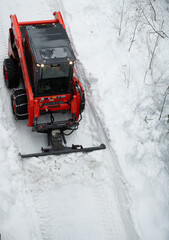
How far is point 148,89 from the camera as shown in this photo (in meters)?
9.77

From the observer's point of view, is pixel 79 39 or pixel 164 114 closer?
pixel 164 114

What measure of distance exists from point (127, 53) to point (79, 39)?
5.86 feet

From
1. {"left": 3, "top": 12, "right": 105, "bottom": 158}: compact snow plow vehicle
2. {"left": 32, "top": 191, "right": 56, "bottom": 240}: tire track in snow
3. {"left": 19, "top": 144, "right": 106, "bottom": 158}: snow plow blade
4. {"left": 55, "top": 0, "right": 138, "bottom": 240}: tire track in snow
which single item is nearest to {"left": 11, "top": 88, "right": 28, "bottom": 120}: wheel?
{"left": 3, "top": 12, "right": 105, "bottom": 158}: compact snow plow vehicle

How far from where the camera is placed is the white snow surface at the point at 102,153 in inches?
280

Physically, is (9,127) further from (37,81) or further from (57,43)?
(57,43)

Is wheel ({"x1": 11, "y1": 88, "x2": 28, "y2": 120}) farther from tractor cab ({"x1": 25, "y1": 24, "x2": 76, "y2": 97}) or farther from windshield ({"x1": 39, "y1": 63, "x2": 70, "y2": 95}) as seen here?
windshield ({"x1": 39, "y1": 63, "x2": 70, "y2": 95})

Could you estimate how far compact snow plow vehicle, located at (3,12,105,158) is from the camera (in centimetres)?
739

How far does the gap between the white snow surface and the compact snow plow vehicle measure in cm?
48

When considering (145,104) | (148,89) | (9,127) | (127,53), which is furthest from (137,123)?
(9,127)

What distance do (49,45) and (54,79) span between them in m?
0.83

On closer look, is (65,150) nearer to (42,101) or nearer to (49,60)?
(42,101)

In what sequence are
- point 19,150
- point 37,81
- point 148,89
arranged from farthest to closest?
point 148,89 → point 19,150 → point 37,81

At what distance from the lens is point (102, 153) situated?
836 cm

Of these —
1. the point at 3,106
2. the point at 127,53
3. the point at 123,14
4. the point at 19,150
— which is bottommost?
the point at 19,150
